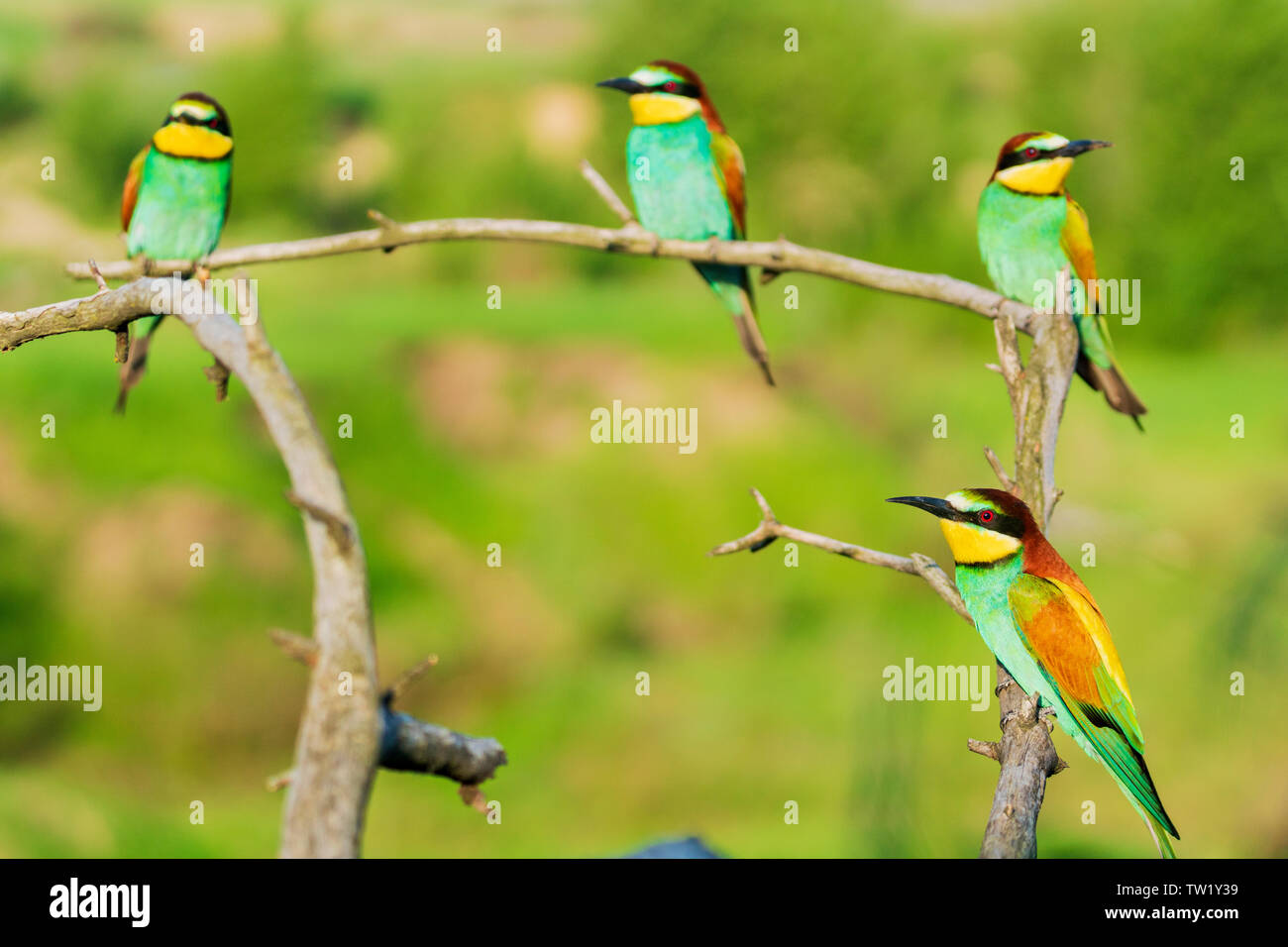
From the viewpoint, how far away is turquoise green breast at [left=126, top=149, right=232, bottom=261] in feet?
9.80

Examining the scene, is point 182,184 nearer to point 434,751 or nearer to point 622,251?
point 622,251

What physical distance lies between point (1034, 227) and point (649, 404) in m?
3.35

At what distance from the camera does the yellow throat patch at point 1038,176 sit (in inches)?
96.7

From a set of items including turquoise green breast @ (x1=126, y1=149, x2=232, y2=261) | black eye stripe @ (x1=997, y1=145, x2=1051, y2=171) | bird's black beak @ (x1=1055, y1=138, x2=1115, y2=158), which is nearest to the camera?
bird's black beak @ (x1=1055, y1=138, x2=1115, y2=158)

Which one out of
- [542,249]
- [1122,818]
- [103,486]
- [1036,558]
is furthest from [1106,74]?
[1036,558]

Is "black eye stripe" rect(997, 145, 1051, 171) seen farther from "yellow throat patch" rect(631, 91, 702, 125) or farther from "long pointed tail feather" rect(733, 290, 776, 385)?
"yellow throat patch" rect(631, 91, 702, 125)

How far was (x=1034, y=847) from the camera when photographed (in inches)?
48.7

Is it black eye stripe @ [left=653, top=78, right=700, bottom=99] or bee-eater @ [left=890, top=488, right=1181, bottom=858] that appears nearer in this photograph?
bee-eater @ [left=890, top=488, right=1181, bottom=858]

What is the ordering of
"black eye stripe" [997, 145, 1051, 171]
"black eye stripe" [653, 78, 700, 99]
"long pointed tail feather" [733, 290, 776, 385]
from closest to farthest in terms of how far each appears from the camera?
"black eye stripe" [997, 145, 1051, 171] < "long pointed tail feather" [733, 290, 776, 385] < "black eye stripe" [653, 78, 700, 99]

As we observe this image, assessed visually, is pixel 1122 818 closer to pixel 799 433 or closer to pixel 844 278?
pixel 799 433

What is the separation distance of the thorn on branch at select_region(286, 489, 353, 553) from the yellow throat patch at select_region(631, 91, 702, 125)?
7.22ft

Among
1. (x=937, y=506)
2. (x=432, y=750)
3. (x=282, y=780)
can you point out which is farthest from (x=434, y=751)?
(x=937, y=506)

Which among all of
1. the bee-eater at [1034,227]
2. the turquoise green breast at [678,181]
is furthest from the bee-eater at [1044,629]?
the turquoise green breast at [678,181]

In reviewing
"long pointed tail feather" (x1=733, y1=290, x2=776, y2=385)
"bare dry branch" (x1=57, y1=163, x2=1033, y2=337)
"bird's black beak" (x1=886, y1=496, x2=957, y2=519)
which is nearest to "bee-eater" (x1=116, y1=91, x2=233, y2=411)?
"bare dry branch" (x1=57, y1=163, x2=1033, y2=337)
